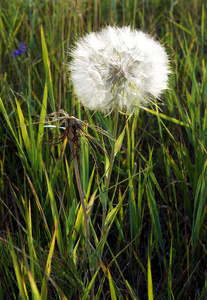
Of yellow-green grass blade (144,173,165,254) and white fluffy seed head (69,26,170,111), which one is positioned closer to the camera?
white fluffy seed head (69,26,170,111)

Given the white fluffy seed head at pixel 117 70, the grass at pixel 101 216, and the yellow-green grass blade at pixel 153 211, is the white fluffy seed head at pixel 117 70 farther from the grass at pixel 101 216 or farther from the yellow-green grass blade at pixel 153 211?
the yellow-green grass blade at pixel 153 211

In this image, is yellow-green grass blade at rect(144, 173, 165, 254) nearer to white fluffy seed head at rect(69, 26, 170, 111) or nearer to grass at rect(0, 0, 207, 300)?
grass at rect(0, 0, 207, 300)

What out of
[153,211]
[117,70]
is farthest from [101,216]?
[117,70]

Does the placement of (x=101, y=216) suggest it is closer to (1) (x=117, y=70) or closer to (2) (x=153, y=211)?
(2) (x=153, y=211)

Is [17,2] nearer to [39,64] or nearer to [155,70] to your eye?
[39,64]

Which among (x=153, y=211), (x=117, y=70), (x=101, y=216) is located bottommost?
(x=101, y=216)

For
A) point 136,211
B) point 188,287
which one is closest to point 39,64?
point 136,211

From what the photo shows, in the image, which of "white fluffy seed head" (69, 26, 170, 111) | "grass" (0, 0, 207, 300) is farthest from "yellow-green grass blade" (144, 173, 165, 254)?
"white fluffy seed head" (69, 26, 170, 111)

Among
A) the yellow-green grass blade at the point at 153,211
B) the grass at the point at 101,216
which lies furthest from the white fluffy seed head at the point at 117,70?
the yellow-green grass blade at the point at 153,211
